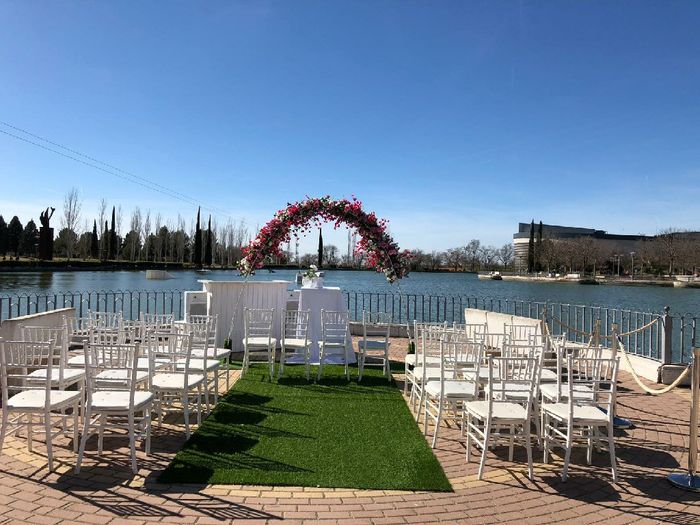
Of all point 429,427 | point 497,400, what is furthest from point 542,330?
point 497,400

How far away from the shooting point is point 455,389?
5195mm

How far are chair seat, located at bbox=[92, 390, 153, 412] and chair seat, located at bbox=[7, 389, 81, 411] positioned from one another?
0.66ft

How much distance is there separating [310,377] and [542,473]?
443 centimetres

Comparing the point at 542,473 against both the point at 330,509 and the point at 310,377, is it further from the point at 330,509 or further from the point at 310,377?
the point at 310,377

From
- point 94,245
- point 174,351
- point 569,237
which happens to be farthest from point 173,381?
point 569,237

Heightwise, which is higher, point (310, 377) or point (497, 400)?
point (497, 400)

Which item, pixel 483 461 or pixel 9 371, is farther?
pixel 9 371

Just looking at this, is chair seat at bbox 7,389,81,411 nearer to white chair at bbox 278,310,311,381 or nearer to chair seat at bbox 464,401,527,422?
chair seat at bbox 464,401,527,422

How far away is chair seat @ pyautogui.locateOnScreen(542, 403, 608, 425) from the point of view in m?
4.27

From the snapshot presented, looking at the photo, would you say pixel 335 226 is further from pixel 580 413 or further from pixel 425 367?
pixel 580 413

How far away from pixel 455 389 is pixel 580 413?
1223 millimetres

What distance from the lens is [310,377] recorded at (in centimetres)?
817

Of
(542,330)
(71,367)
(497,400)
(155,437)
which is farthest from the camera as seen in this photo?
(542,330)

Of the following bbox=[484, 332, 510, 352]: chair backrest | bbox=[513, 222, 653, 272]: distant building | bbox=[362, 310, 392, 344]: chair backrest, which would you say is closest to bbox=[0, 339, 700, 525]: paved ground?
bbox=[484, 332, 510, 352]: chair backrest
